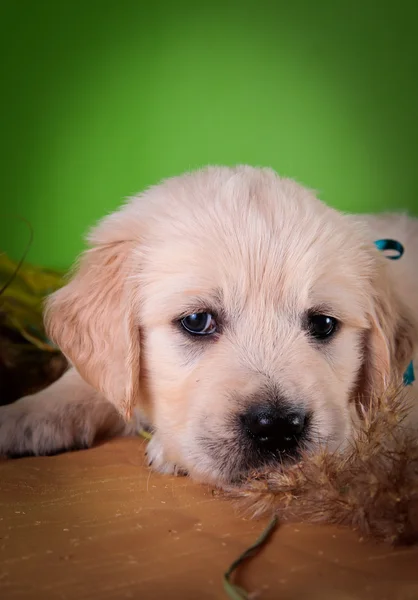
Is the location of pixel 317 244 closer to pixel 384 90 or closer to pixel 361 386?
pixel 361 386

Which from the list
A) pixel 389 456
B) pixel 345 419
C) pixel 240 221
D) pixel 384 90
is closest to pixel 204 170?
pixel 240 221

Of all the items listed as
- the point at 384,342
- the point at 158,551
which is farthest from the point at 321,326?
the point at 158,551

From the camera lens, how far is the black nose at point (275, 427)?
6.05 feet

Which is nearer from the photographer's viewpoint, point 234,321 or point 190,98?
point 234,321

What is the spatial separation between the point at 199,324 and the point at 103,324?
1.10ft

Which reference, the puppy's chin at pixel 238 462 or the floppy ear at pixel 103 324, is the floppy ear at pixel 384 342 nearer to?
the puppy's chin at pixel 238 462

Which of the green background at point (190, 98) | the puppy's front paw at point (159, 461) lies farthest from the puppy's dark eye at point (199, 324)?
the green background at point (190, 98)

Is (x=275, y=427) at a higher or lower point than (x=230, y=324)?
lower

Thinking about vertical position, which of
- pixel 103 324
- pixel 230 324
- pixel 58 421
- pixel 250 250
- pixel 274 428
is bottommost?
pixel 58 421

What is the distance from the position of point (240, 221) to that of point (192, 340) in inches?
15.9

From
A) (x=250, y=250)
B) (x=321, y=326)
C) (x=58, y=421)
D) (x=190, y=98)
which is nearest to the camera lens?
(x=250, y=250)

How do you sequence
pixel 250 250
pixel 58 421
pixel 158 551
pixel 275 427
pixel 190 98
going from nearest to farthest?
pixel 158 551 → pixel 275 427 → pixel 250 250 → pixel 58 421 → pixel 190 98

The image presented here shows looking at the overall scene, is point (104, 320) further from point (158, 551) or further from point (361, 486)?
point (361, 486)

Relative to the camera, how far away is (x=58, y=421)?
8.15ft
